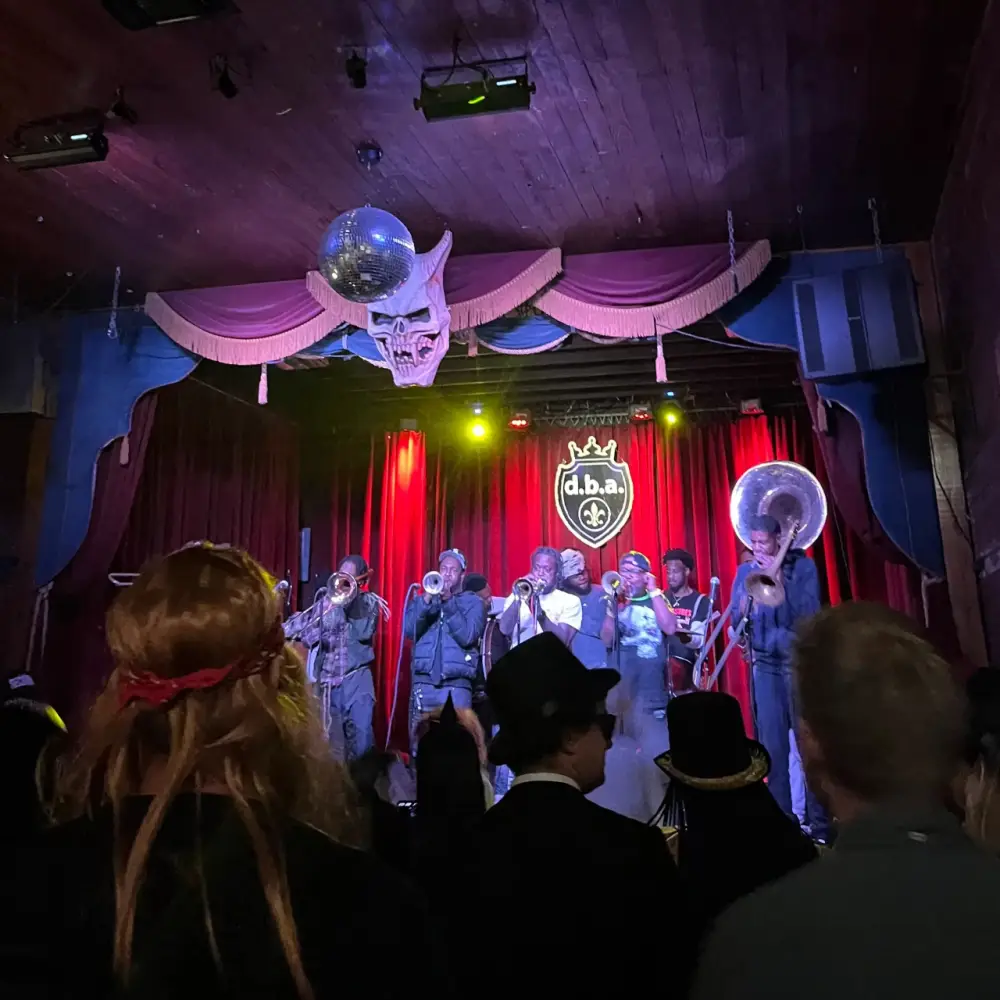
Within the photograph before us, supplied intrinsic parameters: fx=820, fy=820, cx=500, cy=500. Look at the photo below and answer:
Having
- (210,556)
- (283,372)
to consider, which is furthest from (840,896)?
(283,372)

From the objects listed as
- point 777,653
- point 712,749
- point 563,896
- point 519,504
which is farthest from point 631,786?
point 519,504

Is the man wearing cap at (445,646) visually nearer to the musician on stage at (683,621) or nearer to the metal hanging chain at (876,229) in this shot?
the musician on stage at (683,621)

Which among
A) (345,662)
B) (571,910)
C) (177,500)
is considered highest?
(177,500)

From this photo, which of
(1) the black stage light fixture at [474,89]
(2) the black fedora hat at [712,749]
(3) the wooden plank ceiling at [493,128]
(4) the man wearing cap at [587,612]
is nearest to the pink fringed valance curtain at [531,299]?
(3) the wooden plank ceiling at [493,128]

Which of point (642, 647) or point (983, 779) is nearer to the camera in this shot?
point (983, 779)

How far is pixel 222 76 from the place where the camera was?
3287 millimetres

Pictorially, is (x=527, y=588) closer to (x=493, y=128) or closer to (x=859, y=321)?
(x=859, y=321)

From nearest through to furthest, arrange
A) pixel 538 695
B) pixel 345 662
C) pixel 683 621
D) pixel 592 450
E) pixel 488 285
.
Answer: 1. pixel 538 695
2. pixel 488 285
3. pixel 683 621
4. pixel 345 662
5. pixel 592 450

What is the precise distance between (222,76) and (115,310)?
2455 millimetres

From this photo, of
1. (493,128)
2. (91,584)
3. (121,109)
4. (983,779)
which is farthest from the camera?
(91,584)

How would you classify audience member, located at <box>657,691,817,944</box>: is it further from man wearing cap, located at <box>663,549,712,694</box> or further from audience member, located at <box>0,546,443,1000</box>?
man wearing cap, located at <box>663,549,712,694</box>

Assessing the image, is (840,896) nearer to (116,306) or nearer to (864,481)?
(864,481)

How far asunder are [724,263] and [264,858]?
4.29 metres

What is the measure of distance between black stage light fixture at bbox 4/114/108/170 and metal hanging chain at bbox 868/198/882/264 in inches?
146
